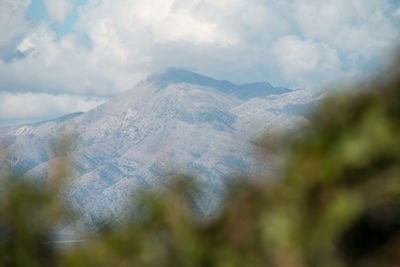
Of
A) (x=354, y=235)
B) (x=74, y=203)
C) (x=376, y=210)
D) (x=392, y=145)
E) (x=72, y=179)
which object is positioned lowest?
(x=74, y=203)

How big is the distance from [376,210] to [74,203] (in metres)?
1.73

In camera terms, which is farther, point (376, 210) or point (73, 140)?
point (73, 140)

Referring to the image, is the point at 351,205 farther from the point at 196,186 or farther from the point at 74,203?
the point at 74,203

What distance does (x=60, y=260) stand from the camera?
214 cm

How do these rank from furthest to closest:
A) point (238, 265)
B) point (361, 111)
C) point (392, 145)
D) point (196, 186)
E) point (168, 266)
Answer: point (196, 186) < point (168, 266) < point (238, 265) < point (361, 111) < point (392, 145)

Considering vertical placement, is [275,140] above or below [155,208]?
above

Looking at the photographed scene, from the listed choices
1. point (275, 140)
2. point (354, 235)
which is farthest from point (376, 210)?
point (275, 140)

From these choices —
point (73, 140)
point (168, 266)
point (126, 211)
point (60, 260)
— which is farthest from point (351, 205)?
point (73, 140)

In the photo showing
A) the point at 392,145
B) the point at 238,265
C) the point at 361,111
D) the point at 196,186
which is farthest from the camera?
the point at 196,186

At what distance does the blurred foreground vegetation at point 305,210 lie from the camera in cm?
137

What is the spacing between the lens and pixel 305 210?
1.45 meters

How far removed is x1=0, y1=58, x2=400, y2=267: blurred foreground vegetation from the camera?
1.37 m

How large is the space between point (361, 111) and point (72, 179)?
63.7 inches

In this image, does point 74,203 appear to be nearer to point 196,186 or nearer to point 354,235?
point 196,186
